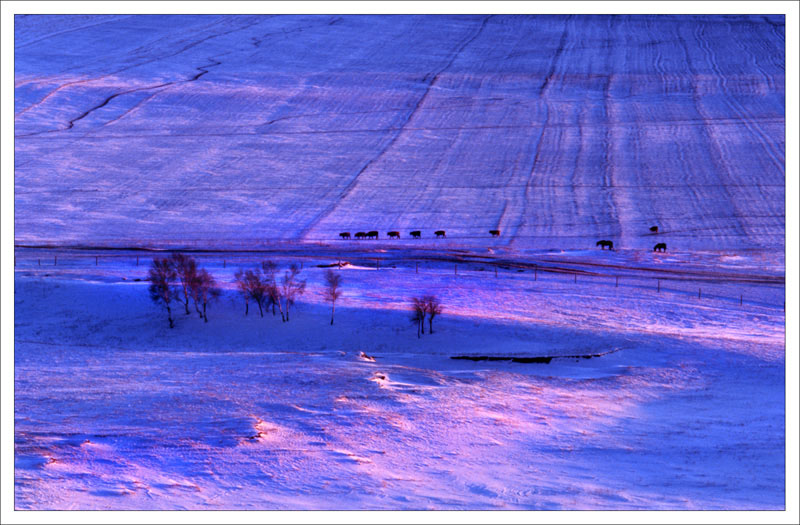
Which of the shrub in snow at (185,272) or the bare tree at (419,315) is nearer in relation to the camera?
the bare tree at (419,315)

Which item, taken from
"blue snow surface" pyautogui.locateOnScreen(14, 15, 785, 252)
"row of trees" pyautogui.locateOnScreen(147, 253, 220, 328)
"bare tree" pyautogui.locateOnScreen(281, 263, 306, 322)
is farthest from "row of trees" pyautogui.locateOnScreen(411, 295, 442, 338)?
"blue snow surface" pyautogui.locateOnScreen(14, 15, 785, 252)

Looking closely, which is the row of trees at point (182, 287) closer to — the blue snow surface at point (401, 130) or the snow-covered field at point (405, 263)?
the snow-covered field at point (405, 263)

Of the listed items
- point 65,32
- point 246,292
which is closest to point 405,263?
point 246,292

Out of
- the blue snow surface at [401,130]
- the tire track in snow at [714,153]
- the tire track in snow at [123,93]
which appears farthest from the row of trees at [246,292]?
the tire track in snow at [123,93]

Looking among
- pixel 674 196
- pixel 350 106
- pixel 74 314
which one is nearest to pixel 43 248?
pixel 74 314

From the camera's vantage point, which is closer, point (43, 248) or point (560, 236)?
point (43, 248)

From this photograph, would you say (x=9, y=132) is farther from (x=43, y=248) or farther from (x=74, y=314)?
(x=43, y=248)
